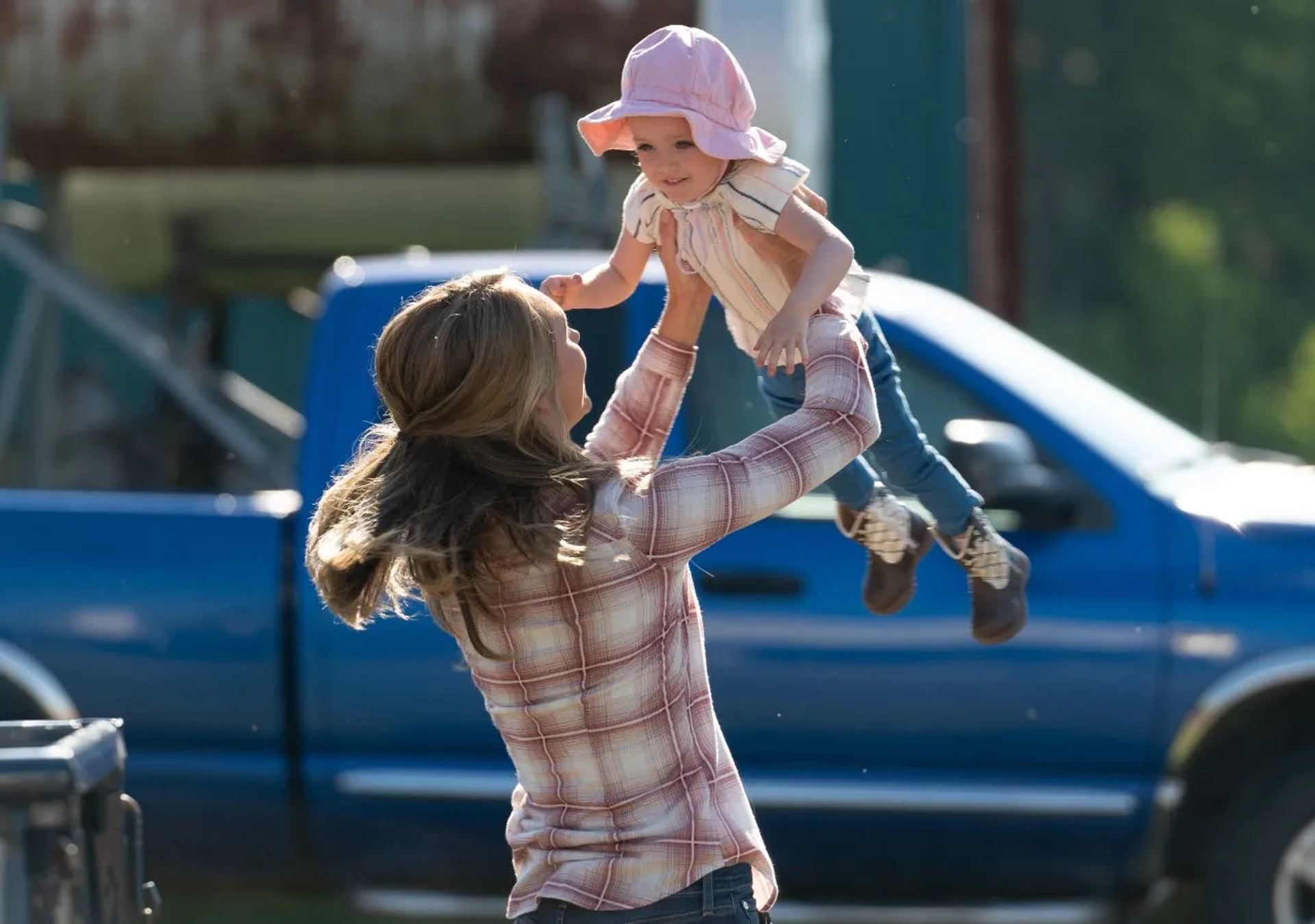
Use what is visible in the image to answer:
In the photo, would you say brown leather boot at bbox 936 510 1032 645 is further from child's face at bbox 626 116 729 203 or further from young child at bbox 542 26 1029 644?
child's face at bbox 626 116 729 203

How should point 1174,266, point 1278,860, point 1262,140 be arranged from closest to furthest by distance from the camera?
point 1278,860 < point 1174,266 < point 1262,140

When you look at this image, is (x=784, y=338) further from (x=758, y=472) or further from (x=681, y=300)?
(x=681, y=300)

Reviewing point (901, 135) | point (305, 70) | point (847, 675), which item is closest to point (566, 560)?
point (847, 675)

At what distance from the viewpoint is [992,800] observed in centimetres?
440

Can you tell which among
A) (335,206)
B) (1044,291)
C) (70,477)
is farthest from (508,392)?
(1044,291)

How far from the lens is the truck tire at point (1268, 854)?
4.38 meters

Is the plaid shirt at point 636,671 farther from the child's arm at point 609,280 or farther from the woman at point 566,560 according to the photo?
the child's arm at point 609,280

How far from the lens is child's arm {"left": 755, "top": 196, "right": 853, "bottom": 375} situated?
6.98 feet

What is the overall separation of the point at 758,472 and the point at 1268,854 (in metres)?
2.78

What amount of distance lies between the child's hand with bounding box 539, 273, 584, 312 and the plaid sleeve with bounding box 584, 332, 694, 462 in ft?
0.38

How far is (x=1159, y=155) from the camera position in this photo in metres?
24.7

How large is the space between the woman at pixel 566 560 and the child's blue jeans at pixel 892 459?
1.18ft

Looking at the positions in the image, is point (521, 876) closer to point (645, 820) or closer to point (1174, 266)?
point (645, 820)

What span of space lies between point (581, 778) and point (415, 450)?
0.42m
